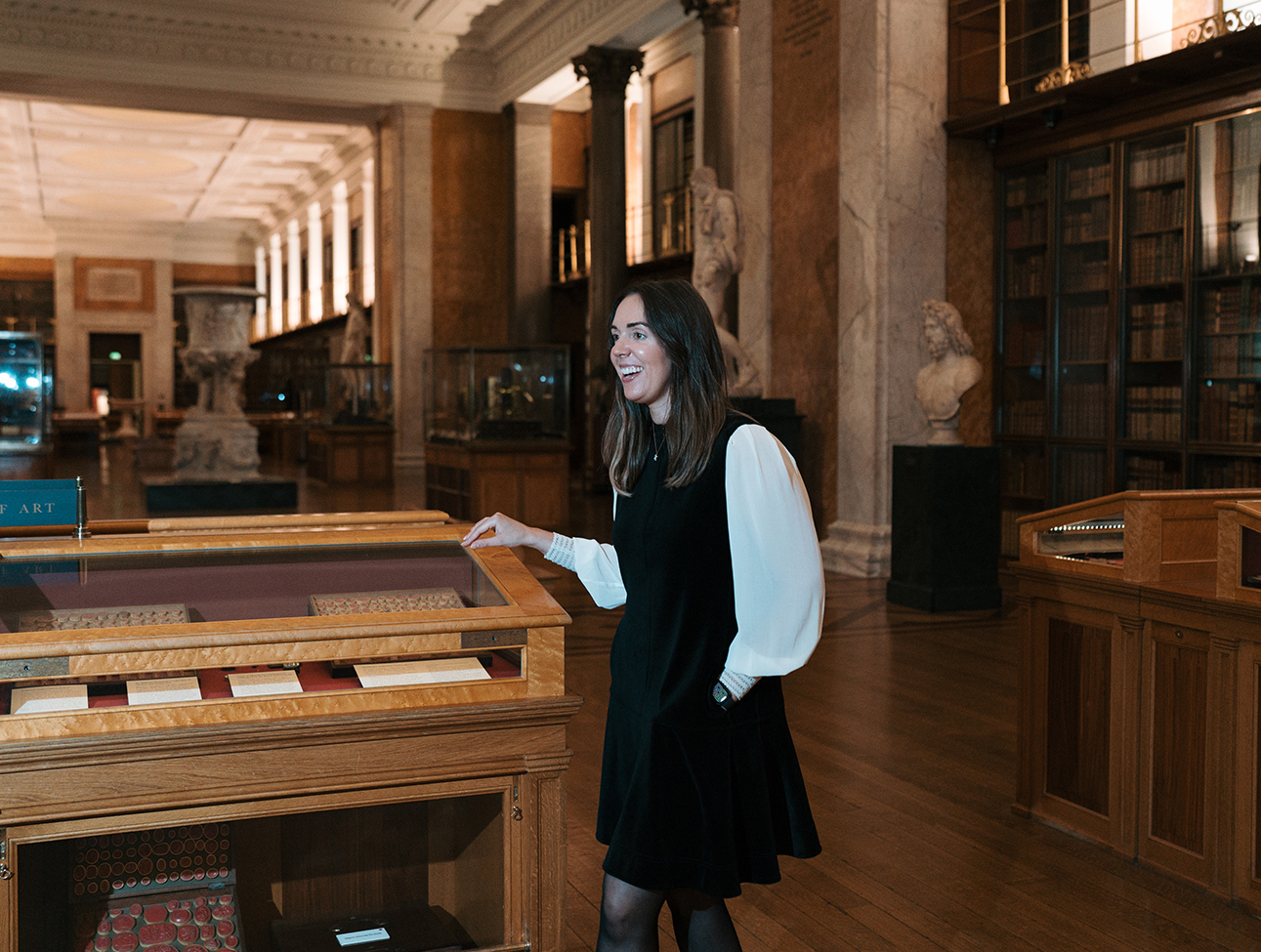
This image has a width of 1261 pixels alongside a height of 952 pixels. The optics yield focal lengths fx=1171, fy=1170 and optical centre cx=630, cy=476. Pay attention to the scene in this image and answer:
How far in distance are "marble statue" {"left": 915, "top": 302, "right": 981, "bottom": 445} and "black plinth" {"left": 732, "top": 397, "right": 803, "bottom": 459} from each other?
6.17ft

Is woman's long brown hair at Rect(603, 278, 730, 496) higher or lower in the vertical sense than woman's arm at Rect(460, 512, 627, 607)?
Result: higher

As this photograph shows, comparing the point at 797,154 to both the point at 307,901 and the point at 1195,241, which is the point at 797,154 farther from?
the point at 307,901

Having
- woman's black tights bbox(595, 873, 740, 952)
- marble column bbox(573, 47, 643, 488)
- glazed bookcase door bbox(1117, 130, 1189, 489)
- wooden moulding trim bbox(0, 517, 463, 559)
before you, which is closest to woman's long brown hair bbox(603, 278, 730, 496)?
woman's black tights bbox(595, 873, 740, 952)

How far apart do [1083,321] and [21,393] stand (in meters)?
10.4

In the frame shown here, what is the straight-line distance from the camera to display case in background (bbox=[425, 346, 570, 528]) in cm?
1166

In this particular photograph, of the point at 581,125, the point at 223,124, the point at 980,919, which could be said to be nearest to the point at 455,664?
the point at 980,919

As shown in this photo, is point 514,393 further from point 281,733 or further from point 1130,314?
point 281,733

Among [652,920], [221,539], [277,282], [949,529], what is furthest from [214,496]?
[277,282]

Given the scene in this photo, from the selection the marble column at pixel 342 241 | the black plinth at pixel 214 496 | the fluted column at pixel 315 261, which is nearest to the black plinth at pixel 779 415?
the black plinth at pixel 214 496

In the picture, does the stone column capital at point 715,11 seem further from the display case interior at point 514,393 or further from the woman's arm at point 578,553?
the woman's arm at point 578,553

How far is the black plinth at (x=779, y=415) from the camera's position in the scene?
910cm

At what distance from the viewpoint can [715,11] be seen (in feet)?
41.8

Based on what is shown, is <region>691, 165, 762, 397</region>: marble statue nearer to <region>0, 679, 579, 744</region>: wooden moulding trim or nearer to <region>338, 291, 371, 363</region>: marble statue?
<region>0, 679, 579, 744</region>: wooden moulding trim

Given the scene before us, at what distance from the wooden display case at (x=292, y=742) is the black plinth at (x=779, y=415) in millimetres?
6942
